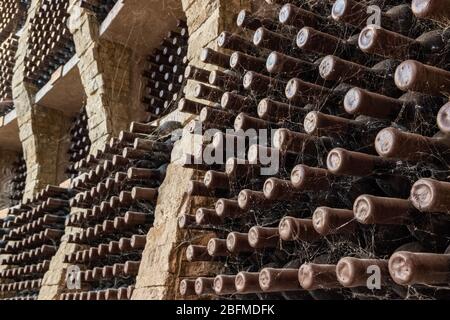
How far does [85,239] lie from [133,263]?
0.64 m

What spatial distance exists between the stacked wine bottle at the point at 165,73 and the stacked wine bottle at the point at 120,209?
95cm

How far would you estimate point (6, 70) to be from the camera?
7.43 metres

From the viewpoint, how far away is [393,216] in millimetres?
1180

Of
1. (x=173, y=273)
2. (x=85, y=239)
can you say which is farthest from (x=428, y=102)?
(x=85, y=239)

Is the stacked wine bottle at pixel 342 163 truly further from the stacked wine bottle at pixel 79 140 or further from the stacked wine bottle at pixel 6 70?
the stacked wine bottle at pixel 6 70

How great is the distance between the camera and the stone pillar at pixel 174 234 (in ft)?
7.98

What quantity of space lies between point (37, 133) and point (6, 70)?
191cm

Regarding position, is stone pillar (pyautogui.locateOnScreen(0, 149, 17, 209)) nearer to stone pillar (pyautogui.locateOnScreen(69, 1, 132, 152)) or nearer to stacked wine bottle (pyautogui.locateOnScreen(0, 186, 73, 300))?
stacked wine bottle (pyautogui.locateOnScreen(0, 186, 73, 300))

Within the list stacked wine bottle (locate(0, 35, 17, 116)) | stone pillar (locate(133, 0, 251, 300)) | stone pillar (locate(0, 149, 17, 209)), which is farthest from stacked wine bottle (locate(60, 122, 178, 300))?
stone pillar (locate(0, 149, 17, 209))

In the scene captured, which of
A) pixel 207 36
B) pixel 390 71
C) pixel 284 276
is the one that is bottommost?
pixel 284 276

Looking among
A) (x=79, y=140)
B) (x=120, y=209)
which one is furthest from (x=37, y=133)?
(x=120, y=209)

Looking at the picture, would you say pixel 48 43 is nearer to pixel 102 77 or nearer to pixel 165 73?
pixel 102 77

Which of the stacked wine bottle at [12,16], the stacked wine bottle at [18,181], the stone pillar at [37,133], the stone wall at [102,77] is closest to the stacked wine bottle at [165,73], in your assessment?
the stone wall at [102,77]
